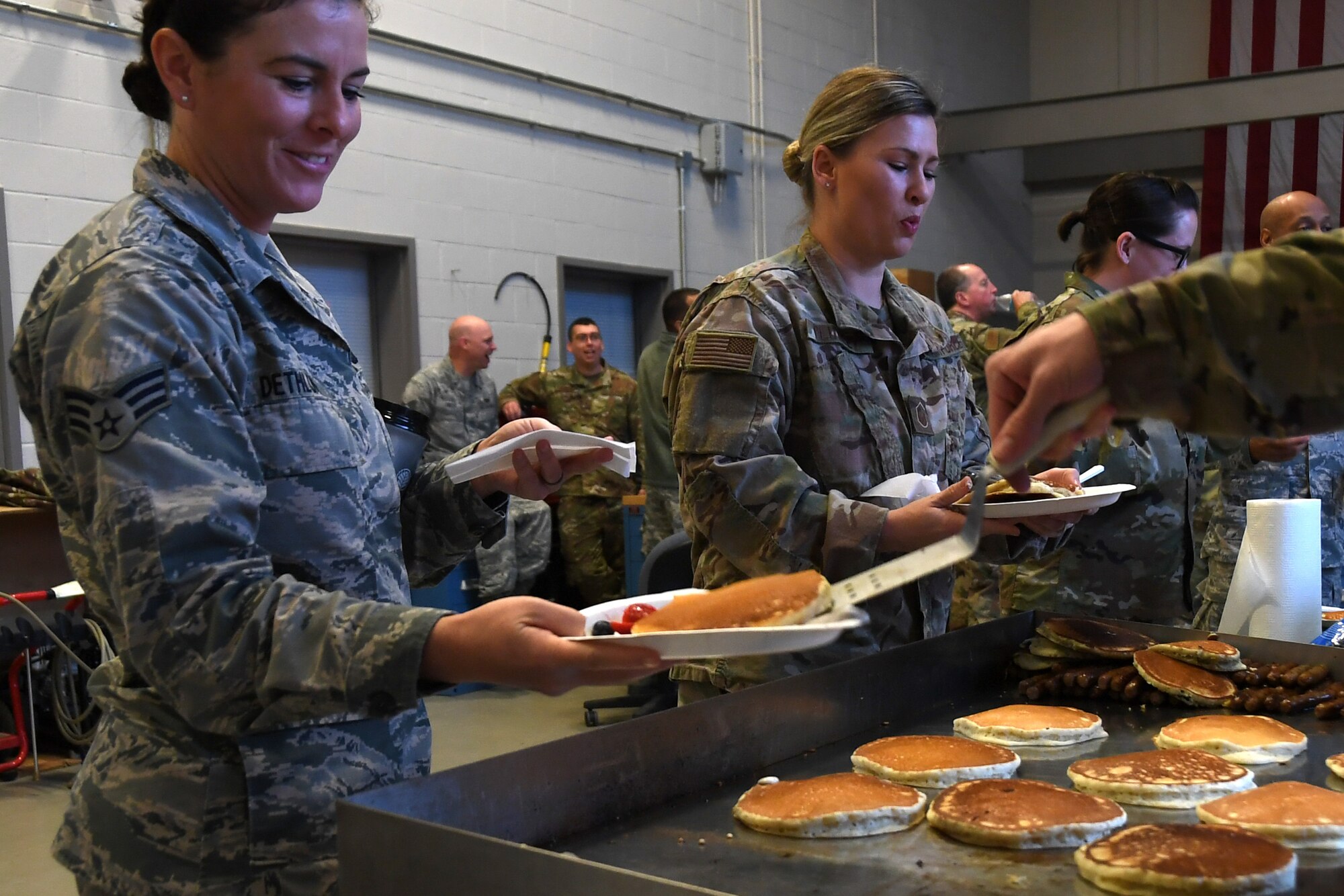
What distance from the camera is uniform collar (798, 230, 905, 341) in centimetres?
217

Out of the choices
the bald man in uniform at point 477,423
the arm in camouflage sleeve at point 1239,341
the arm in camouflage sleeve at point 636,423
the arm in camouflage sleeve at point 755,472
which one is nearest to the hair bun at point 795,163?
the arm in camouflage sleeve at point 755,472

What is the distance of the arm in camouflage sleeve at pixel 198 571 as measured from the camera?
1.09 m

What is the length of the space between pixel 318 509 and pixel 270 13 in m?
0.51

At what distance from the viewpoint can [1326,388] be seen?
1153 mm

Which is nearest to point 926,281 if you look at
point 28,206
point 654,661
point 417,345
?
point 417,345

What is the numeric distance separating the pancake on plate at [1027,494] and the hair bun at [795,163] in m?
0.73

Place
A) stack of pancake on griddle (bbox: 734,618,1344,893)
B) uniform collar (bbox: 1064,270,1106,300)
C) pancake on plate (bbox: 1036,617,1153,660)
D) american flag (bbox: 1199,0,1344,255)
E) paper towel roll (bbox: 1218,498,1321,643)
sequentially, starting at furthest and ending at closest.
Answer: american flag (bbox: 1199,0,1344,255)
uniform collar (bbox: 1064,270,1106,300)
paper towel roll (bbox: 1218,498,1321,643)
pancake on plate (bbox: 1036,617,1153,660)
stack of pancake on griddle (bbox: 734,618,1344,893)

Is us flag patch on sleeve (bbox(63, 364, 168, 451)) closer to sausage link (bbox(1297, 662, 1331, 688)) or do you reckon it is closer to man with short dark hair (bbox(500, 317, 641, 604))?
sausage link (bbox(1297, 662, 1331, 688))

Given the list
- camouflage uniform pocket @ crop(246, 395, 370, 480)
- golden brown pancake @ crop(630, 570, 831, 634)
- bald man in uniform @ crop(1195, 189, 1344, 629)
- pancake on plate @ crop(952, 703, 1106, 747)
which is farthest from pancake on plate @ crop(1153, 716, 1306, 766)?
camouflage uniform pocket @ crop(246, 395, 370, 480)

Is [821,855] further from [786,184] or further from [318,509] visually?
[786,184]

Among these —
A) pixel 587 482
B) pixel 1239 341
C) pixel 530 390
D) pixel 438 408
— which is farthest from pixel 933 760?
pixel 530 390

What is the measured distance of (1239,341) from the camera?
115 centimetres

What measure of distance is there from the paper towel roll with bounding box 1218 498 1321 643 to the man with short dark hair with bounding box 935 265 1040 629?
1.89ft

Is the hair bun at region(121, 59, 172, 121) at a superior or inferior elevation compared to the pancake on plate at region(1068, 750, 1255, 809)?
superior
